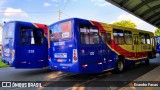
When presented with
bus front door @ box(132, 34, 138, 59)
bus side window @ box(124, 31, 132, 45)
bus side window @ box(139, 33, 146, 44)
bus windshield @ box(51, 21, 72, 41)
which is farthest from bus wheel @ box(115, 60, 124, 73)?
bus windshield @ box(51, 21, 72, 41)

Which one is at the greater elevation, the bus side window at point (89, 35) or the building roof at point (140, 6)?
the building roof at point (140, 6)

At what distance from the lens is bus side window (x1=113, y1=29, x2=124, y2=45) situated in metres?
13.0

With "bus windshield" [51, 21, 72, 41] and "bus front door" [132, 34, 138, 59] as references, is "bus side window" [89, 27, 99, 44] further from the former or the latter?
"bus front door" [132, 34, 138, 59]

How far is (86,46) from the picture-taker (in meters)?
10.5

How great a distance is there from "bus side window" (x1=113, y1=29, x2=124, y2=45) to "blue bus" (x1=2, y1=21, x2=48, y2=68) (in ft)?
14.1

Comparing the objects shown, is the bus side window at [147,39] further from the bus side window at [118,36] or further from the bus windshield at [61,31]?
the bus windshield at [61,31]

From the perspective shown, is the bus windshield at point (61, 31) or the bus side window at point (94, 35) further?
the bus side window at point (94, 35)

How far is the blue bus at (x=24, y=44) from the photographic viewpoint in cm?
1251

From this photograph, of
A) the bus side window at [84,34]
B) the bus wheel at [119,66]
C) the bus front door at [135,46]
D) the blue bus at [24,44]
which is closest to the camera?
the bus side window at [84,34]

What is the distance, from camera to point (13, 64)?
12.4 metres

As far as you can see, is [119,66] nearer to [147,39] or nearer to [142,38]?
[142,38]

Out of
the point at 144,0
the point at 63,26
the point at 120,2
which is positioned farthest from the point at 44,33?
the point at 144,0

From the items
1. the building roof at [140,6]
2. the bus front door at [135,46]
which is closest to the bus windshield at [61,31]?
the building roof at [140,6]

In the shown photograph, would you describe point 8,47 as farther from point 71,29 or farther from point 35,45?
point 71,29
